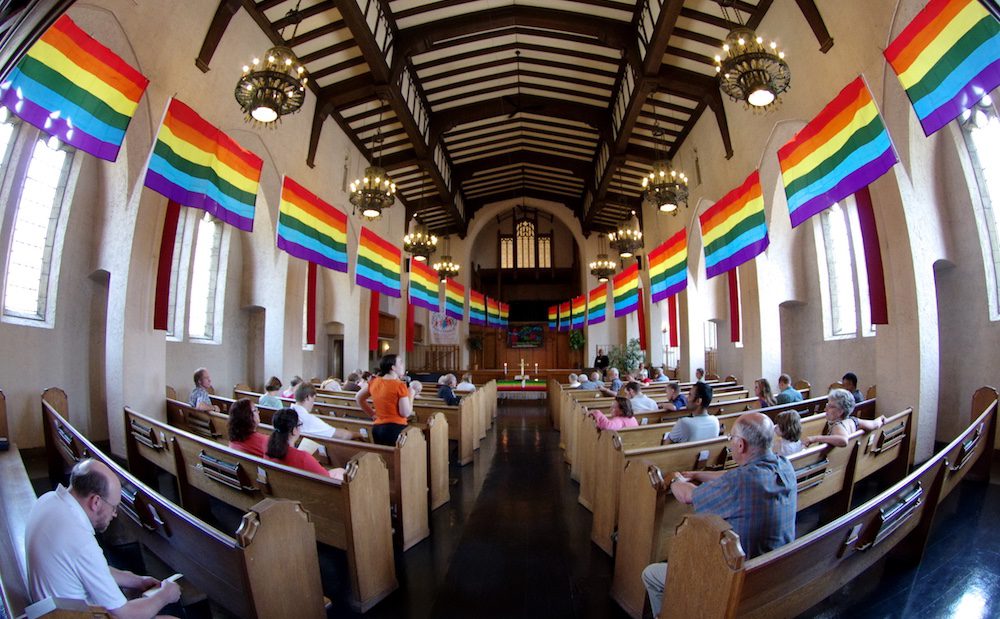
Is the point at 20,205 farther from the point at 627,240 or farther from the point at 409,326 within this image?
the point at 627,240

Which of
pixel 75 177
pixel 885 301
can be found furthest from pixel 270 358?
pixel 885 301

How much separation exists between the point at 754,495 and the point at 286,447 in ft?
8.03

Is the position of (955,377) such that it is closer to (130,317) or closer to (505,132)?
(130,317)

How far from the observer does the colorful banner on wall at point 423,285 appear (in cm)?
1183

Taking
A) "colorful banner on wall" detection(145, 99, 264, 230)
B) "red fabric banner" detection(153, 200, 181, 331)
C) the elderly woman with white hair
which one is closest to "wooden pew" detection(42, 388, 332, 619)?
the elderly woman with white hair

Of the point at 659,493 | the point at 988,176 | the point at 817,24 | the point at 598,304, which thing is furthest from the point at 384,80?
the point at 598,304

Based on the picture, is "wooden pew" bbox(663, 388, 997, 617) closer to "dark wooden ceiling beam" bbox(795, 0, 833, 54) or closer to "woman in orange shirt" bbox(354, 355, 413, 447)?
"woman in orange shirt" bbox(354, 355, 413, 447)

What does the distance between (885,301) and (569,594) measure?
17.2 ft

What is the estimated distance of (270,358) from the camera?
8.91 metres

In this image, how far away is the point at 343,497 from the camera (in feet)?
7.75

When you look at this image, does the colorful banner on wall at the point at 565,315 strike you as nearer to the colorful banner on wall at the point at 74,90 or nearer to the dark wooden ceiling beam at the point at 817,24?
the dark wooden ceiling beam at the point at 817,24

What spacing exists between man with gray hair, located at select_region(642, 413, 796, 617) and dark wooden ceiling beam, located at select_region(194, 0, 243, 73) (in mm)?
7403

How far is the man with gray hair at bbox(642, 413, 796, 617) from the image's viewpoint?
1.74m

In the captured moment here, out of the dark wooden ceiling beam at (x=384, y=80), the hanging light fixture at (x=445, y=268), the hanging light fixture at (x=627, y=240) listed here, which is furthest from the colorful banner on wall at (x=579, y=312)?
the dark wooden ceiling beam at (x=384, y=80)
